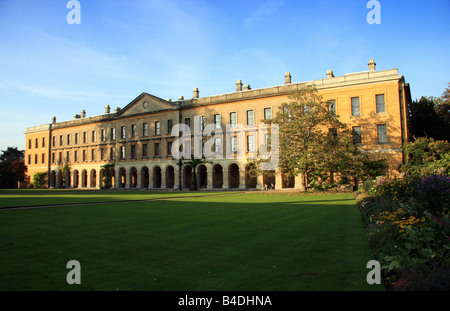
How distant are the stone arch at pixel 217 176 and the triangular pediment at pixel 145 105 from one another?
11311 mm

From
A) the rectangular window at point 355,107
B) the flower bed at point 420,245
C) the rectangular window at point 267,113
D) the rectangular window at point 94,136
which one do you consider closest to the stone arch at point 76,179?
the rectangular window at point 94,136

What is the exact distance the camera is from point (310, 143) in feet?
87.0

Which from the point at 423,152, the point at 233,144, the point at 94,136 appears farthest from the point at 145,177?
the point at 423,152

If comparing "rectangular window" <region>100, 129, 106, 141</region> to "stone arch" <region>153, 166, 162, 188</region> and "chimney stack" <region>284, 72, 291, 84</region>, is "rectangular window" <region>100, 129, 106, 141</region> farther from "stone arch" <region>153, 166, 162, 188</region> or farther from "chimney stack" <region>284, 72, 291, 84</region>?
"chimney stack" <region>284, 72, 291, 84</region>

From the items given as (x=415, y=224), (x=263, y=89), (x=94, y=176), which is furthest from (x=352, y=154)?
(x=94, y=176)

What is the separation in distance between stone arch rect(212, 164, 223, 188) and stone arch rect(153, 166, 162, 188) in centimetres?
1045

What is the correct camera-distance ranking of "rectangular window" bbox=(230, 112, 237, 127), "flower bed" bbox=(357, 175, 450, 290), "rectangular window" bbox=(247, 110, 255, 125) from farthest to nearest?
"rectangular window" bbox=(230, 112, 237, 127) < "rectangular window" bbox=(247, 110, 255, 125) < "flower bed" bbox=(357, 175, 450, 290)

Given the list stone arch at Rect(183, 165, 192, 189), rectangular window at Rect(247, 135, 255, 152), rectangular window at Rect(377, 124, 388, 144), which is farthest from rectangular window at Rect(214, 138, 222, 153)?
rectangular window at Rect(377, 124, 388, 144)

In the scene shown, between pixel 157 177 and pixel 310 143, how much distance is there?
100ft

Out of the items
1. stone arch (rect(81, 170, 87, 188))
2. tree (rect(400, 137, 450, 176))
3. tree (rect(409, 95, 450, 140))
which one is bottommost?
stone arch (rect(81, 170, 87, 188))

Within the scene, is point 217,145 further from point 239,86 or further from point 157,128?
point 157,128

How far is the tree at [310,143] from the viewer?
85.5 feet

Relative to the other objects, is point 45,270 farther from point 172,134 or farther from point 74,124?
point 74,124

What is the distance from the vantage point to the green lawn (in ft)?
15.7
